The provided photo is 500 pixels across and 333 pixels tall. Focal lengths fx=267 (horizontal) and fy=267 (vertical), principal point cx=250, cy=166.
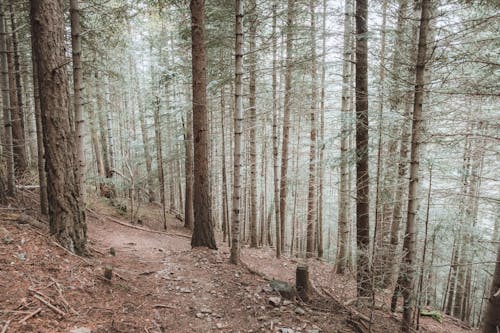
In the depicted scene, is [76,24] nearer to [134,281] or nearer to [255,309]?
[134,281]

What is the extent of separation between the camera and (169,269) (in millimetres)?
5363

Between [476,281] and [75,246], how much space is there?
18.1 metres

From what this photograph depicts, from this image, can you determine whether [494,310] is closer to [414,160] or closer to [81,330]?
[414,160]

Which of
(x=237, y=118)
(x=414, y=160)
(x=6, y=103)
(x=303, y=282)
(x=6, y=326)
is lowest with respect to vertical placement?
(x=303, y=282)

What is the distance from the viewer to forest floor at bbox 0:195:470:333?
297cm

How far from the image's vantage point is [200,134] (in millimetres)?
6195

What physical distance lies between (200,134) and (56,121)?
277 centimetres

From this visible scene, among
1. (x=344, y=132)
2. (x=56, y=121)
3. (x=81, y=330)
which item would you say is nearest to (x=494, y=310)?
(x=344, y=132)

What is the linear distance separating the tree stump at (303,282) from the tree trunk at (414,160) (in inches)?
55.7

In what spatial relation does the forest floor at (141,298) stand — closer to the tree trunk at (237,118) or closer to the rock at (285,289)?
the rock at (285,289)

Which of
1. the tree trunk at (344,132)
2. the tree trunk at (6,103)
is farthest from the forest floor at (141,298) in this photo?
the tree trunk at (6,103)

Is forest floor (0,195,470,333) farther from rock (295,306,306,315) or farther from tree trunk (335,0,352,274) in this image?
tree trunk (335,0,352,274)

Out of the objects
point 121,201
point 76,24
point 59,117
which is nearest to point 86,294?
point 59,117

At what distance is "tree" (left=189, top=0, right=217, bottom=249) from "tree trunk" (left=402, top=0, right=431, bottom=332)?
13.3 ft
